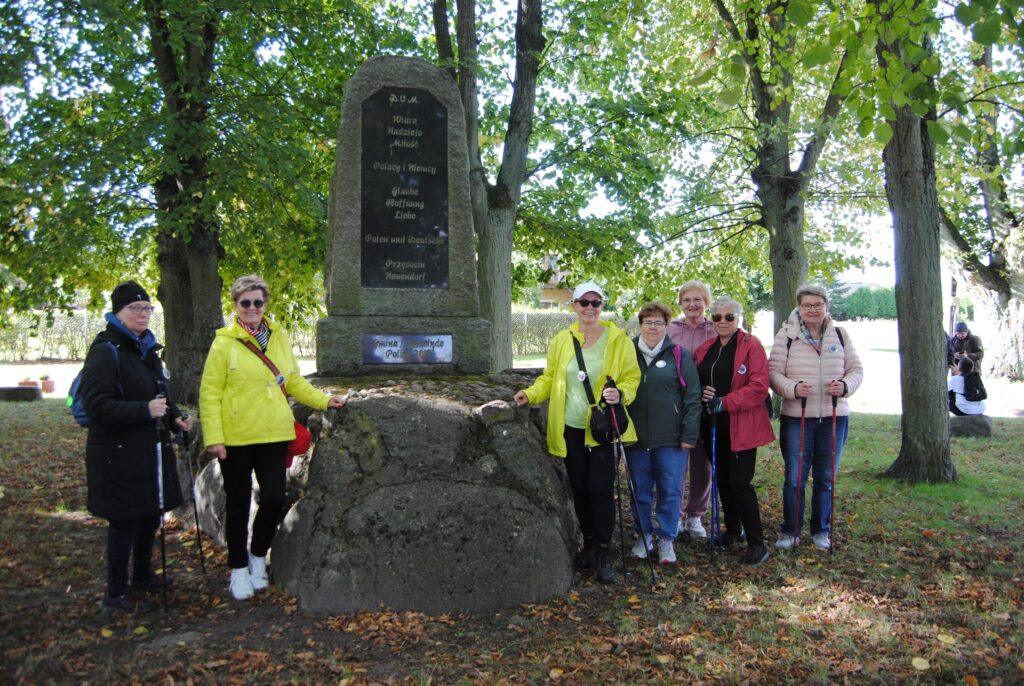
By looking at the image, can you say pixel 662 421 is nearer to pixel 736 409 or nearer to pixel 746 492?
pixel 736 409

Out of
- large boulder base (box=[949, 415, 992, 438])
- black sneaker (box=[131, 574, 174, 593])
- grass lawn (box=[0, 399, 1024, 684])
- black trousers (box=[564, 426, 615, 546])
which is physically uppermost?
black trousers (box=[564, 426, 615, 546])

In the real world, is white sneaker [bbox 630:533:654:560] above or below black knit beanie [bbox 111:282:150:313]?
below

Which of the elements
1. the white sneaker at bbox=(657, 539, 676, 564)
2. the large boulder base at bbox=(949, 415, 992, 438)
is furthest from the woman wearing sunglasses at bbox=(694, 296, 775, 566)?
the large boulder base at bbox=(949, 415, 992, 438)

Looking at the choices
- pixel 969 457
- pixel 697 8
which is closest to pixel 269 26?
pixel 697 8

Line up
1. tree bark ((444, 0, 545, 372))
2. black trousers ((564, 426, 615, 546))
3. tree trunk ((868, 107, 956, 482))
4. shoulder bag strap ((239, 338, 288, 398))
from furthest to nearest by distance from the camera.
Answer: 1. tree bark ((444, 0, 545, 372))
2. tree trunk ((868, 107, 956, 482))
3. black trousers ((564, 426, 615, 546))
4. shoulder bag strap ((239, 338, 288, 398))

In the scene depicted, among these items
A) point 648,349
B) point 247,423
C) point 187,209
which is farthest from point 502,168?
point 247,423

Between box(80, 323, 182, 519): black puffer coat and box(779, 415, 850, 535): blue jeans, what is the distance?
13.8ft

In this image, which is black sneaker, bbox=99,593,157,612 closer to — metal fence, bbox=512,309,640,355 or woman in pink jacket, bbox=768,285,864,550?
woman in pink jacket, bbox=768,285,864,550

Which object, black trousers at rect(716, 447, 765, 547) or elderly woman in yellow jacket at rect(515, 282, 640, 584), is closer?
elderly woman in yellow jacket at rect(515, 282, 640, 584)

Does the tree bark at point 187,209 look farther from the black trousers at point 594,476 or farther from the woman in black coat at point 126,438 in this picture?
the black trousers at point 594,476

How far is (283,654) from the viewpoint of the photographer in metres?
3.82

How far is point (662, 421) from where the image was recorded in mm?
5125

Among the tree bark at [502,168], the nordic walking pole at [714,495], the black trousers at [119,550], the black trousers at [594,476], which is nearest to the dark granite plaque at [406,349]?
the black trousers at [594,476]

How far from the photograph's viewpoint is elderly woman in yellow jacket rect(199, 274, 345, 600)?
4430mm
